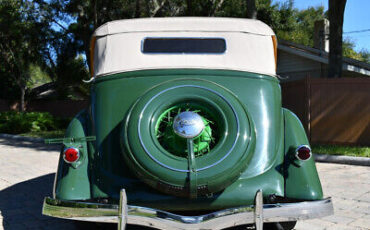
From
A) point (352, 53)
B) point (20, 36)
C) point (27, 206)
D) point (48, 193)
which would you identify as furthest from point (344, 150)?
point (352, 53)

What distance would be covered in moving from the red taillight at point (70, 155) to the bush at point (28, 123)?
14.9m

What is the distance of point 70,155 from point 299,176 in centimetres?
190

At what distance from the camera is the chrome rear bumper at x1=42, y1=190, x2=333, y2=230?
2465 millimetres

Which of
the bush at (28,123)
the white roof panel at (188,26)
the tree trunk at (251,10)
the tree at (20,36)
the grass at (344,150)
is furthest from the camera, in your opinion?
the tree at (20,36)

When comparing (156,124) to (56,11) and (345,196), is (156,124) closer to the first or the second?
(345,196)

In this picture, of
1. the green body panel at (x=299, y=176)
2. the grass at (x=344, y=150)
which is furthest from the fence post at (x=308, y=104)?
the green body panel at (x=299, y=176)

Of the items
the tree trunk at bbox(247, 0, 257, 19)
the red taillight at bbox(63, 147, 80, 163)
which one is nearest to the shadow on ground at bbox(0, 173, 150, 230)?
the red taillight at bbox(63, 147, 80, 163)

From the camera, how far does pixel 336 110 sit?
9.22 meters

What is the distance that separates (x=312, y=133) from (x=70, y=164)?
305 inches

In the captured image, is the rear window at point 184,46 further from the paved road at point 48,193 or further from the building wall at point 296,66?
the building wall at point 296,66

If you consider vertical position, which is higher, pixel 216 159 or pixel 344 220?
pixel 216 159

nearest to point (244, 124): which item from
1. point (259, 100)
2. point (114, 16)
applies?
point (259, 100)

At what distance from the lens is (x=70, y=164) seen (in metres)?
3.10

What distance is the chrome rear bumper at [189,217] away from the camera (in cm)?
246
